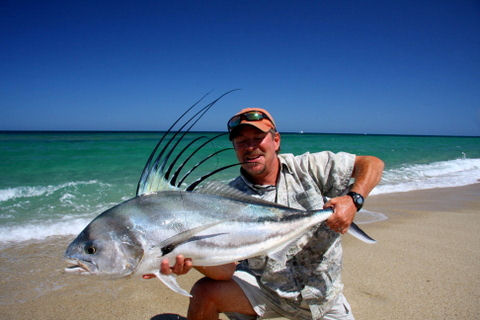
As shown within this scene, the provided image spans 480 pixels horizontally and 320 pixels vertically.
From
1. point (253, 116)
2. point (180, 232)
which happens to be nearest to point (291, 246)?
point (180, 232)

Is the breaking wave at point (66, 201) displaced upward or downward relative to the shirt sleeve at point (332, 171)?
downward

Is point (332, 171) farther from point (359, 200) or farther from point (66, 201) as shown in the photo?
point (66, 201)

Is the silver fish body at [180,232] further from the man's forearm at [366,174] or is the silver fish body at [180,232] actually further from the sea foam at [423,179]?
the sea foam at [423,179]

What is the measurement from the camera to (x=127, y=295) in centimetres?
319

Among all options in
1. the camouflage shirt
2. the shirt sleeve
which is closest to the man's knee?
the camouflage shirt

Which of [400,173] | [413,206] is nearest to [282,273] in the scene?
[413,206]

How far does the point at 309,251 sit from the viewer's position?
2396 millimetres

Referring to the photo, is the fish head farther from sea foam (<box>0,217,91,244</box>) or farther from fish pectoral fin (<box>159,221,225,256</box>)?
sea foam (<box>0,217,91,244</box>)

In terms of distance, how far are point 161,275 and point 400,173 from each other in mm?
12927

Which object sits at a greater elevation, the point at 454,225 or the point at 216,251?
the point at 216,251

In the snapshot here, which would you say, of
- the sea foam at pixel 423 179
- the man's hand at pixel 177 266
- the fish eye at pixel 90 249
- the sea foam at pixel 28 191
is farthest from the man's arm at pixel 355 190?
the sea foam at pixel 28 191

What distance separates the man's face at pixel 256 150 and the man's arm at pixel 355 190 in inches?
26.1

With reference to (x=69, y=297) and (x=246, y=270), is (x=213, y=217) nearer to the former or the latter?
(x=246, y=270)

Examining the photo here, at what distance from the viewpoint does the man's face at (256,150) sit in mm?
2574
